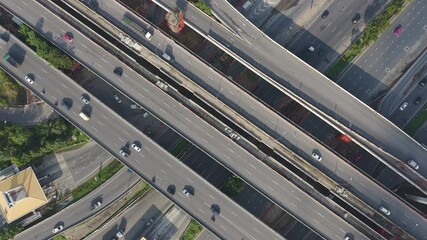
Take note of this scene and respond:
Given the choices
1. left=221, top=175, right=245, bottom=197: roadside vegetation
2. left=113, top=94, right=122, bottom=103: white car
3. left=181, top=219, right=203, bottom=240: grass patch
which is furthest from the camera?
left=113, top=94, right=122, bottom=103: white car

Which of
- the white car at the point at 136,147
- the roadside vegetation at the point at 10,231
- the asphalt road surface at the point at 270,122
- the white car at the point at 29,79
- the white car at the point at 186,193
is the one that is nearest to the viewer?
the asphalt road surface at the point at 270,122

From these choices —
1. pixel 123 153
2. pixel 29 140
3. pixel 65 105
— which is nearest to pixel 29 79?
pixel 65 105

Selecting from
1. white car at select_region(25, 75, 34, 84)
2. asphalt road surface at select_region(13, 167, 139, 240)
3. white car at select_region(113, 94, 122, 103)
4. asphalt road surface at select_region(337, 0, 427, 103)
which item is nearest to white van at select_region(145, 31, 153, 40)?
white car at select_region(113, 94, 122, 103)

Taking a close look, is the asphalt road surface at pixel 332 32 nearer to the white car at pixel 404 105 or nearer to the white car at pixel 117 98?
the white car at pixel 404 105

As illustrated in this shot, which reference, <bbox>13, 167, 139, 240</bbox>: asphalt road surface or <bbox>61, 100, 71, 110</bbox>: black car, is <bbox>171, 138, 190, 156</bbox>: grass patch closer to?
<bbox>13, 167, 139, 240</bbox>: asphalt road surface

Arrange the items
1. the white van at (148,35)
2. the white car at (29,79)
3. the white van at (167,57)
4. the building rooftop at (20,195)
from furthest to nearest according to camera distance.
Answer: the white car at (29,79) → the white van at (148,35) → the white van at (167,57) → the building rooftop at (20,195)

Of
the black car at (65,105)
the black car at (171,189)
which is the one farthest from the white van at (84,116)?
the black car at (171,189)
